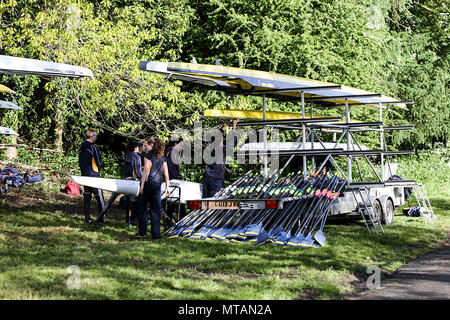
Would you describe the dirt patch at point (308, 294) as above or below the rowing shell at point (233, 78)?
below

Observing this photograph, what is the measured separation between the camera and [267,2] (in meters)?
23.1

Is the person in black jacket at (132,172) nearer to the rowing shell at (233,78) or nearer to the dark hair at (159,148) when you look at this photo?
the rowing shell at (233,78)

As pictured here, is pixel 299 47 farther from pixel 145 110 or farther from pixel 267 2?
pixel 145 110

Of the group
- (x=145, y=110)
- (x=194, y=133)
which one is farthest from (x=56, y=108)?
(x=194, y=133)

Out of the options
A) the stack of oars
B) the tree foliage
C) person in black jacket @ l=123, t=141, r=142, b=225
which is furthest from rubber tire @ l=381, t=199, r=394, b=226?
the tree foliage

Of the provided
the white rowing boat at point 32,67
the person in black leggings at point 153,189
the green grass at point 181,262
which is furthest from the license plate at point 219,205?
the white rowing boat at point 32,67

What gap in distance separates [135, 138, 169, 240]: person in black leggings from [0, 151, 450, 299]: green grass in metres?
0.40

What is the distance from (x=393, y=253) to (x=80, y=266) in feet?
16.3

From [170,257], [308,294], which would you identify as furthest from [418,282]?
[170,257]

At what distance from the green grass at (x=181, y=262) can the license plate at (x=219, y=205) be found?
65 centimetres

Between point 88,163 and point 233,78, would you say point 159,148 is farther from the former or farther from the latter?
point 233,78

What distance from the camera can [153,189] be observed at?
34.1 feet

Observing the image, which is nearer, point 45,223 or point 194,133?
point 45,223

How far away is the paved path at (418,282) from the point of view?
21.7 feet
